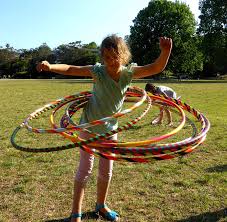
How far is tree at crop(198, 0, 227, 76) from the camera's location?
46.2 meters

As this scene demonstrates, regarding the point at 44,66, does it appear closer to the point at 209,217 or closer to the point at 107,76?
the point at 107,76

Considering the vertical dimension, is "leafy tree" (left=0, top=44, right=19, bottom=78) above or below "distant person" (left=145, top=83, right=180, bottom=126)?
above

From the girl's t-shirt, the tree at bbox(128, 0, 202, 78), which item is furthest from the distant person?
the tree at bbox(128, 0, 202, 78)

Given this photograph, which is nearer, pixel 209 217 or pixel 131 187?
pixel 209 217

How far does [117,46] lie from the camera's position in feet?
12.0

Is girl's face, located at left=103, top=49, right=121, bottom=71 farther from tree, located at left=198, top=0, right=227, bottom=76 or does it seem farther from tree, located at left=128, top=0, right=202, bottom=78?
tree, located at left=128, top=0, right=202, bottom=78

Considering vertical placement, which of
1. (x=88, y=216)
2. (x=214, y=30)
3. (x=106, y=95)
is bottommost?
(x=88, y=216)

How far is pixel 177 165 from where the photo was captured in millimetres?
6340

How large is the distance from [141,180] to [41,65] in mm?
2627

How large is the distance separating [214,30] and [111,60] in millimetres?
46242

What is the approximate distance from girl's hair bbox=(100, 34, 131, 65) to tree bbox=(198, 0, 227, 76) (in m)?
44.4

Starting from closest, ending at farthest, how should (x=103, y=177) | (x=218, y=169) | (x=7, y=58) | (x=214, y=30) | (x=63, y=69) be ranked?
(x=63, y=69) < (x=103, y=177) < (x=218, y=169) < (x=214, y=30) < (x=7, y=58)

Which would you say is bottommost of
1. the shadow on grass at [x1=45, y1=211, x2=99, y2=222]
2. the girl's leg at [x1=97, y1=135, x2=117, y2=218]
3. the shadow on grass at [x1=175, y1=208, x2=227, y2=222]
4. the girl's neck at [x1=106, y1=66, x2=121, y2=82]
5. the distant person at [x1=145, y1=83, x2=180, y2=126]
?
the shadow on grass at [x1=45, y1=211, x2=99, y2=222]

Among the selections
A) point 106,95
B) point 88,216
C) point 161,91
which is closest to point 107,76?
point 106,95
